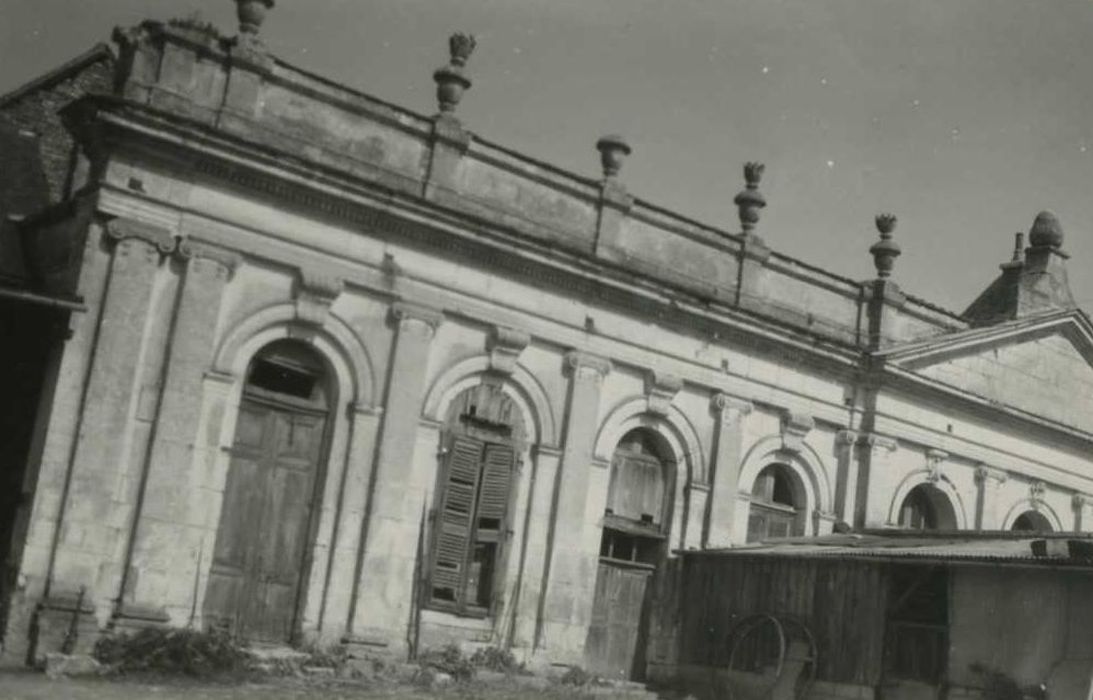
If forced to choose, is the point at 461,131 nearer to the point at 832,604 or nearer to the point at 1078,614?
the point at 832,604

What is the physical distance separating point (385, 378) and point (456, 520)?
76.1 inches

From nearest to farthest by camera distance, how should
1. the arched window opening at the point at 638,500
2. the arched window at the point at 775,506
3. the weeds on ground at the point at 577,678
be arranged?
the weeds on ground at the point at 577,678, the arched window opening at the point at 638,500, the arched window at the point at 775,506

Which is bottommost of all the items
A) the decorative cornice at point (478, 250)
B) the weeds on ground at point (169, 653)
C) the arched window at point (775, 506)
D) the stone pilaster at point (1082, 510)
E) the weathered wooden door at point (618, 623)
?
the weeds on ground at point (169, 653)

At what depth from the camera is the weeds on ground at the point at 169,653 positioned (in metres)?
11.7

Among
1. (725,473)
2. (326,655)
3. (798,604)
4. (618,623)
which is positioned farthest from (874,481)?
(326,655)

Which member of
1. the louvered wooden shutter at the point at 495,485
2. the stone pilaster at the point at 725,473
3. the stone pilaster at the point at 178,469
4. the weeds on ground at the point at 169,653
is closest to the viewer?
the weeds on ground at the point at 169,653

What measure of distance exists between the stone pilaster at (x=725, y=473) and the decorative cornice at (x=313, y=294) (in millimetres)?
5856

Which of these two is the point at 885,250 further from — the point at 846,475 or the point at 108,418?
the point at 108,418

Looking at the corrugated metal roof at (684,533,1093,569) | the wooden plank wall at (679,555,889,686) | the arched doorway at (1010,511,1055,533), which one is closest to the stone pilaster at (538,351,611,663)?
the wooden plank wall at (679,555,889,686)

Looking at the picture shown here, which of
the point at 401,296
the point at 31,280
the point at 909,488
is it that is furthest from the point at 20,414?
the point at 909,488

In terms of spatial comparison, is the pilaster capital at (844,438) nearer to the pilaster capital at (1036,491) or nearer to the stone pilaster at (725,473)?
the stone pilaster at (725,473)

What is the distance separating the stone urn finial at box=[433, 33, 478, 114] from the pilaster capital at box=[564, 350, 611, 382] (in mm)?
3432

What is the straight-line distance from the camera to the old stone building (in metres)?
12.3

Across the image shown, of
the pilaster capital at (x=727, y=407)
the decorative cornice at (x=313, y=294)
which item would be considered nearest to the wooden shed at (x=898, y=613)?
the pilaster capital at (x=727, y=407)
